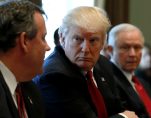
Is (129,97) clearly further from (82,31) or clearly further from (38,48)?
(38,48)

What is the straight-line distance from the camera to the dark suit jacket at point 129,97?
9.23 ft

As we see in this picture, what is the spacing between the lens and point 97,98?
2.39 meters

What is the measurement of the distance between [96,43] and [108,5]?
181cm

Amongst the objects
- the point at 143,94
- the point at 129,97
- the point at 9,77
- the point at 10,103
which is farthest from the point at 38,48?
the point at 143,94

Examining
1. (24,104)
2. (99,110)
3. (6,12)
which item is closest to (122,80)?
(99,110)

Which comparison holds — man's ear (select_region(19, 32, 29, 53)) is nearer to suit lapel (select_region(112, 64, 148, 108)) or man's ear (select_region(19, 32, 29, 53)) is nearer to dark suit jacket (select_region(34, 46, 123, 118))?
dark suit jacket (select_region(34, 46, 123, 118))

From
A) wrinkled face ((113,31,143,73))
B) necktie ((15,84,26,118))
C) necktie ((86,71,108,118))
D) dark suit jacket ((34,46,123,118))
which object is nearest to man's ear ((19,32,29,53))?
necktie ((15,84,26,118))

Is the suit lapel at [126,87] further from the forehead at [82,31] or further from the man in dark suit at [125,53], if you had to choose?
the forehead at [82,31]

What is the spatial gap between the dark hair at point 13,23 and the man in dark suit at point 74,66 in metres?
0.43

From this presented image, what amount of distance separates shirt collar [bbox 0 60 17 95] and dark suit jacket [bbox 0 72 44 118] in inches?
1.9

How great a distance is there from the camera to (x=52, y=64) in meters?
2.29

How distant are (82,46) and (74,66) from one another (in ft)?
0.45

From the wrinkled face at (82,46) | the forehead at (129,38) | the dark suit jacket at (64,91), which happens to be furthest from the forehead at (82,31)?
the forehead at (129,38)

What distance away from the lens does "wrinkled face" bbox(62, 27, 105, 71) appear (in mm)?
2291
